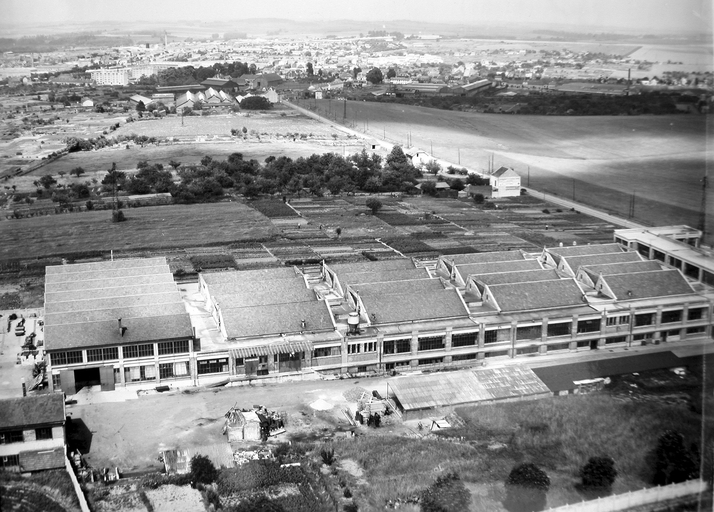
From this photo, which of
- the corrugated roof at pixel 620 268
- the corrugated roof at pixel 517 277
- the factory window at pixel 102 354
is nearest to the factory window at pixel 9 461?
the factory window at pixel 102 354

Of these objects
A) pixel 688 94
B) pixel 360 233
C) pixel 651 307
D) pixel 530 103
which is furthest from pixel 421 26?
pixel 651 307

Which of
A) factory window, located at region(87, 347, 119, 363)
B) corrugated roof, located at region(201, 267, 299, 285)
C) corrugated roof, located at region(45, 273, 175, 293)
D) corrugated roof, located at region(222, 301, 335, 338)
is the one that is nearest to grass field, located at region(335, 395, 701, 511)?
corrugated roof, located at region(222, 301, 335, 338)

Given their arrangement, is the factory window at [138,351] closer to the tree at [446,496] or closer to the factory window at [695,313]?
the tree at [446,496]

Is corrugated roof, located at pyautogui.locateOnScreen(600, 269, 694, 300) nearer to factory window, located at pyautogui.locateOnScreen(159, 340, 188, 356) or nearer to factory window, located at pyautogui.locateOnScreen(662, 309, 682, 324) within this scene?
factory window, located at pyautogui.locateOnScreen(662, 309, 682, 324)

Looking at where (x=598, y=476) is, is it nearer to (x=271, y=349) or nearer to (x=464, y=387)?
(x=464, y=387)

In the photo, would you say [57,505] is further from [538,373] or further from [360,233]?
[360,233]

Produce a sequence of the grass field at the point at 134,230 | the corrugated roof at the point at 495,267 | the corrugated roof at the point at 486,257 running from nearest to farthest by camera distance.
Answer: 1. the corrugated roof at the point at 495,267
2. the corrugated roof at the point at 486,257
3. the grass field at the point at 134,230
